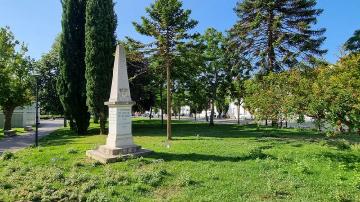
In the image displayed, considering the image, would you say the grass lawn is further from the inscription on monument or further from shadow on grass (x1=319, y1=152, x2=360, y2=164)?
the inscription on monument

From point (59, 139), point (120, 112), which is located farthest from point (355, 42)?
point (59, 139)

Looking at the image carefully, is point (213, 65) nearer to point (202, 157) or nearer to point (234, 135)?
point (234, 135)

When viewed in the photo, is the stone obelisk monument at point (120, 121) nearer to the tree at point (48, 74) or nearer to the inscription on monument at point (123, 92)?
the inscription on monument at point (123, 92)

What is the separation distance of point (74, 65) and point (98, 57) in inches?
141

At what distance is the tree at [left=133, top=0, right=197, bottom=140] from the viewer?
18797 mm

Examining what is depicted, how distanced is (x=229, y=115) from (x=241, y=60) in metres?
57.2

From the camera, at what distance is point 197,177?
32.3ft

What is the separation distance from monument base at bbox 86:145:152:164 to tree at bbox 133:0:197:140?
18.1 ft

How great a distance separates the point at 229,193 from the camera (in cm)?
846

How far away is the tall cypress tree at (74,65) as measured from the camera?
1038 inches

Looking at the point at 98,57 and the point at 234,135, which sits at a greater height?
the point at 98,57

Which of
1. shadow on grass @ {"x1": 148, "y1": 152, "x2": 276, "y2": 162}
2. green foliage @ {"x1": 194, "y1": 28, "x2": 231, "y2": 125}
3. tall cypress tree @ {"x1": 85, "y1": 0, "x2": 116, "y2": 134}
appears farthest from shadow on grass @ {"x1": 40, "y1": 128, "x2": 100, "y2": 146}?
green foliage @ {"x1": 194, "y1": 28, "x2": 231, "y2": 125}

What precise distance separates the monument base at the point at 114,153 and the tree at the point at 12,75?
1996 cm

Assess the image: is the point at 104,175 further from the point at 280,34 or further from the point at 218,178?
the point at 280,34
